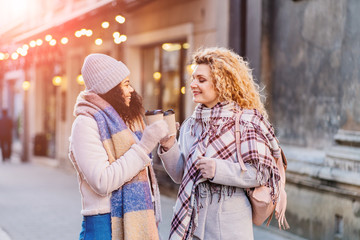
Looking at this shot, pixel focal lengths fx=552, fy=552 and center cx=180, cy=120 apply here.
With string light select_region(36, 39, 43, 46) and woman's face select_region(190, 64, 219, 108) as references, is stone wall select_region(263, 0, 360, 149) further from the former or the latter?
string light select_region(36, 39, 43, 46)

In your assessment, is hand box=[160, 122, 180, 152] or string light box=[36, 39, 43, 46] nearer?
hand box=[160, 122, 180, 152]

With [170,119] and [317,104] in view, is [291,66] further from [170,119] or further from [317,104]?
[170,119]

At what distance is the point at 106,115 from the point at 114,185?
1.28 feet

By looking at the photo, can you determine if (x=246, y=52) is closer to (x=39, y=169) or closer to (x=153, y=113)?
(x=153, y=113)

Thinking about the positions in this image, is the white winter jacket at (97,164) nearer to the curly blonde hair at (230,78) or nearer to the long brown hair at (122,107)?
the long brown hair at (122,107)

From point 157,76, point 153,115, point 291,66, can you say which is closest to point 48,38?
point 157,76

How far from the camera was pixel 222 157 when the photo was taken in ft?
10.5

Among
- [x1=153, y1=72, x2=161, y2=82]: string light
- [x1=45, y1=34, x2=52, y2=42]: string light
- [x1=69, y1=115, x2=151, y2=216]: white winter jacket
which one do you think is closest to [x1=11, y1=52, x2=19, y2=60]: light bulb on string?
[x1=45, y1=34, x2=52, y2=42]: string light

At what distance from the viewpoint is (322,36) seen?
7.53 meters

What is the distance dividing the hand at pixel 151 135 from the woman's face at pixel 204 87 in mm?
390

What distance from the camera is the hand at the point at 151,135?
304 cm

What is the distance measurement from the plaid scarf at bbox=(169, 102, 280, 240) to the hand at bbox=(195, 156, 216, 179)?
56 millimetres

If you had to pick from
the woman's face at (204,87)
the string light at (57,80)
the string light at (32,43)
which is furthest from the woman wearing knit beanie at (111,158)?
the string light at (57,80)

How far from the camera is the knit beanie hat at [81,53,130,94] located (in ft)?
10.1
